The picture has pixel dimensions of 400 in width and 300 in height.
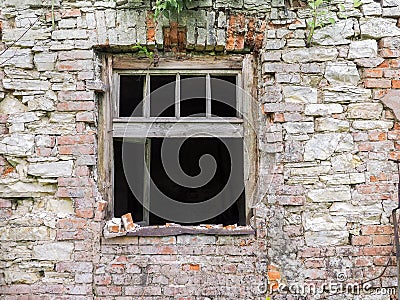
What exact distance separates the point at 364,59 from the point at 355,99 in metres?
0.31

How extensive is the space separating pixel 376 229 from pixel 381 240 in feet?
0.28

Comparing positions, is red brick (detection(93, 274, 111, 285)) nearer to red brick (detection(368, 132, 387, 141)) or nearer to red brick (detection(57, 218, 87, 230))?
red brick (detection(57, 218, 87, 230))

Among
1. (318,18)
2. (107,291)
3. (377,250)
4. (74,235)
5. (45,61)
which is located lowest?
(107,291)

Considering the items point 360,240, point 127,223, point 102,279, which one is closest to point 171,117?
point 127,223

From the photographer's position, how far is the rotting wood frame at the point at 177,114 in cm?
364

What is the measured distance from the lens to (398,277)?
3.38 m

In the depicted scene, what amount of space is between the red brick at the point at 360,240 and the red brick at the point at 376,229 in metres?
0.04

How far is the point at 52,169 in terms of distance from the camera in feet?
11.5

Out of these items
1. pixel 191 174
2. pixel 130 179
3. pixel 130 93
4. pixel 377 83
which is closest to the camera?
pixel 377 83

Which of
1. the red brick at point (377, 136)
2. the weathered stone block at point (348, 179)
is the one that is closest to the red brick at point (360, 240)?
the weathered stone block at point (348, 179)

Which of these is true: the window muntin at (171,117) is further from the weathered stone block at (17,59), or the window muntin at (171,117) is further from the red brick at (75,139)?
the weathered stone block at (17,59)

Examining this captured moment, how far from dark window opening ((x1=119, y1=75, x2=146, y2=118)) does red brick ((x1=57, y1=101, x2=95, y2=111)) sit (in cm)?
46

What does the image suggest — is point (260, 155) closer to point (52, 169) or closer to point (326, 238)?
point (326, 238)

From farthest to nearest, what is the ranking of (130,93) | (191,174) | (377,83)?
(191,174), (130,93), (377,83)
